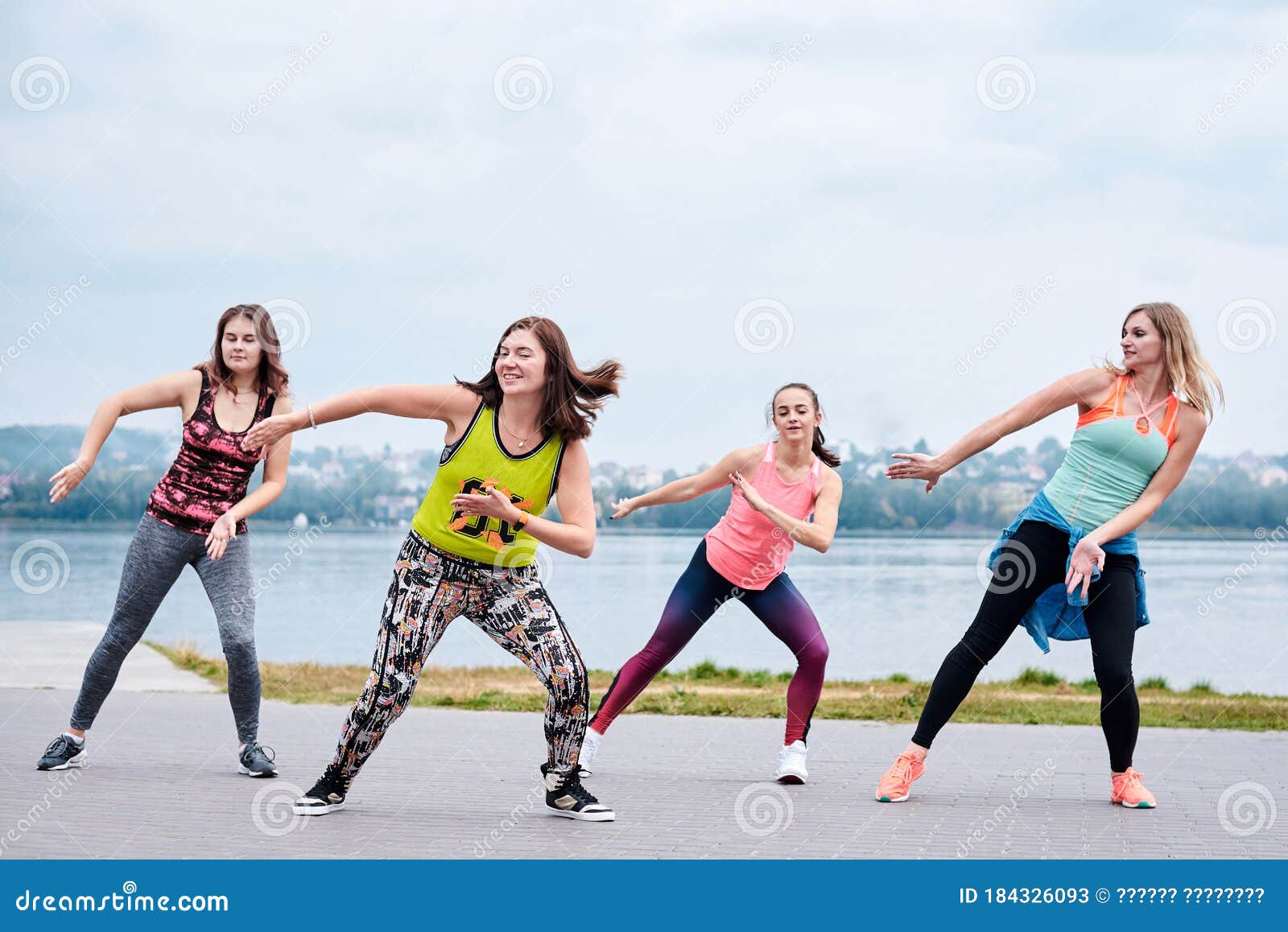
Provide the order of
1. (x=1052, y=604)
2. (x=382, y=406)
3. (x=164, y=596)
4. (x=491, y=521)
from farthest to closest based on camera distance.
Answer: (x=164, y=596), (x=1052, y=604), (x=491, y=521), (x=382, y=406)

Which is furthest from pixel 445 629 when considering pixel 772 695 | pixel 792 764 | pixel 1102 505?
pixel 772 695

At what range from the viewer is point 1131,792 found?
6.02 m

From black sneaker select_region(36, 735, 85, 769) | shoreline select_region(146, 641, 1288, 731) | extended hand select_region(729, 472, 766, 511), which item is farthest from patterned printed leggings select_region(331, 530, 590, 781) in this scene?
shoreline select_region(146, 641, 1288, 731)

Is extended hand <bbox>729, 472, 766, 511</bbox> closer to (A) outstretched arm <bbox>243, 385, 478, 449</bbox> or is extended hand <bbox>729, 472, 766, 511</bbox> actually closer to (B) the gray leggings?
(A) outstretched arm <bbox>243, 385, 478, 449</bbox>

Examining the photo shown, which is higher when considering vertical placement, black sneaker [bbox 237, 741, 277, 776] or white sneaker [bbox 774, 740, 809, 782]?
white sneaker [bbox 774, 740, 809, 782]

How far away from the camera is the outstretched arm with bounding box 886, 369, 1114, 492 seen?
233 inches

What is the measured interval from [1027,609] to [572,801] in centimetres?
227

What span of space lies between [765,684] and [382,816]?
7.56 m

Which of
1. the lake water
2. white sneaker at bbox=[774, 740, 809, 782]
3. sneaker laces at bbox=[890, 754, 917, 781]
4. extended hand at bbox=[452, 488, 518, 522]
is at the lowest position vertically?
the lake water

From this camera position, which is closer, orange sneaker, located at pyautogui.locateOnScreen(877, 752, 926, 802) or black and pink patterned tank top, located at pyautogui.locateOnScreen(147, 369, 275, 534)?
orange sneaker, located at pyautogui.locateOnScreen(877, 752, 926, 802)

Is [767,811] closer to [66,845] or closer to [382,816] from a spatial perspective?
[382,816]

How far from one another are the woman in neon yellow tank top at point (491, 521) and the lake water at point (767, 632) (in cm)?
227

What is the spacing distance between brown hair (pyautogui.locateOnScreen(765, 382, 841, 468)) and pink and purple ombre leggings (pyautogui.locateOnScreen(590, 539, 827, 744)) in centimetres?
70

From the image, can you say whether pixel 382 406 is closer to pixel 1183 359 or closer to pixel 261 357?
pixel 261 357
